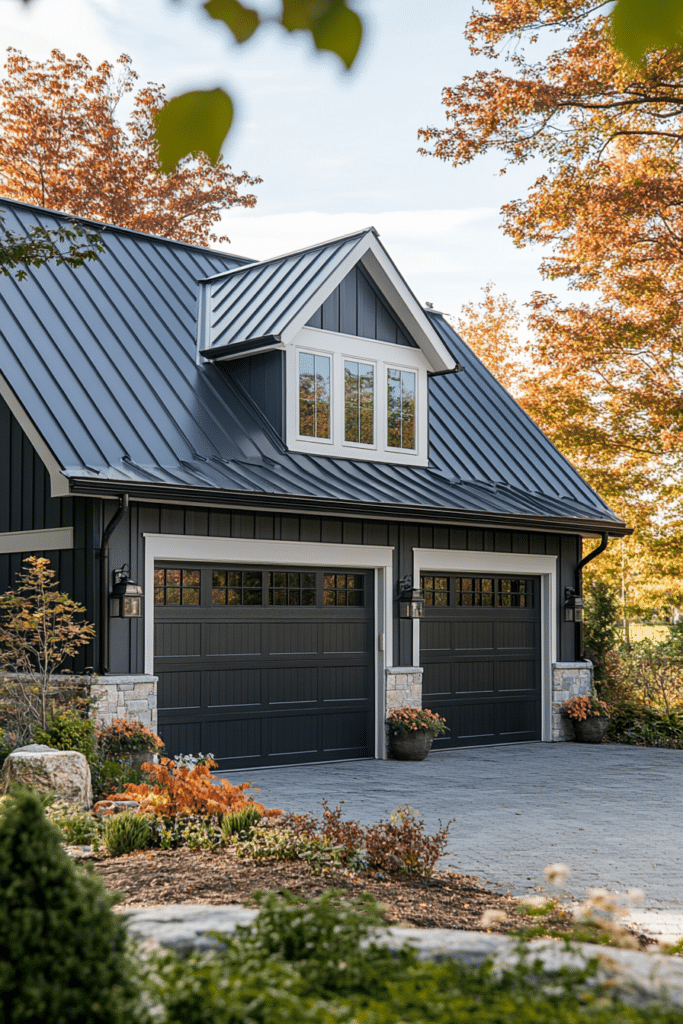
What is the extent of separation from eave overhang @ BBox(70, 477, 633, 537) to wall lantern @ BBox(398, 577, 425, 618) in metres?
0.86

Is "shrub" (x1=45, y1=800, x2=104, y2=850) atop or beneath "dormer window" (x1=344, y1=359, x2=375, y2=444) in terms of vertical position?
beneath

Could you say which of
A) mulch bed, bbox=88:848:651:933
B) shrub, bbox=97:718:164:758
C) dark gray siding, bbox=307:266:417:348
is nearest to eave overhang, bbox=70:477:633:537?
shrub, bbox=97:718:164:758

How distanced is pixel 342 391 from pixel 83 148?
1492 cm

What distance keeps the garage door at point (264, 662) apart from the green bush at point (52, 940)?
26.8ft

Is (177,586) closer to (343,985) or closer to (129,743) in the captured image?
(129,743)

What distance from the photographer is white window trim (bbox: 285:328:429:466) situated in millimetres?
13727

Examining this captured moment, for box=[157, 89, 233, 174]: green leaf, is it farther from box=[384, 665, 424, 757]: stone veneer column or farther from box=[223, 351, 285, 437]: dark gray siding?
box=[384, 665, 424, 757]: stone veneer column

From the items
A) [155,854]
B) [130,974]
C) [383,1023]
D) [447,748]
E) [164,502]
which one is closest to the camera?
[383,1023]

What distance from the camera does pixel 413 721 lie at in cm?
1340

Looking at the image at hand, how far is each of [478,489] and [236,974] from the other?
39.2ft

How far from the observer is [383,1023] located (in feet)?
10.5

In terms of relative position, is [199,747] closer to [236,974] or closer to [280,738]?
[280,738]

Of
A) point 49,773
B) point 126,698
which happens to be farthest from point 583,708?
point 49,773

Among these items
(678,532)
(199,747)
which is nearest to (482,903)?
(199,747)
